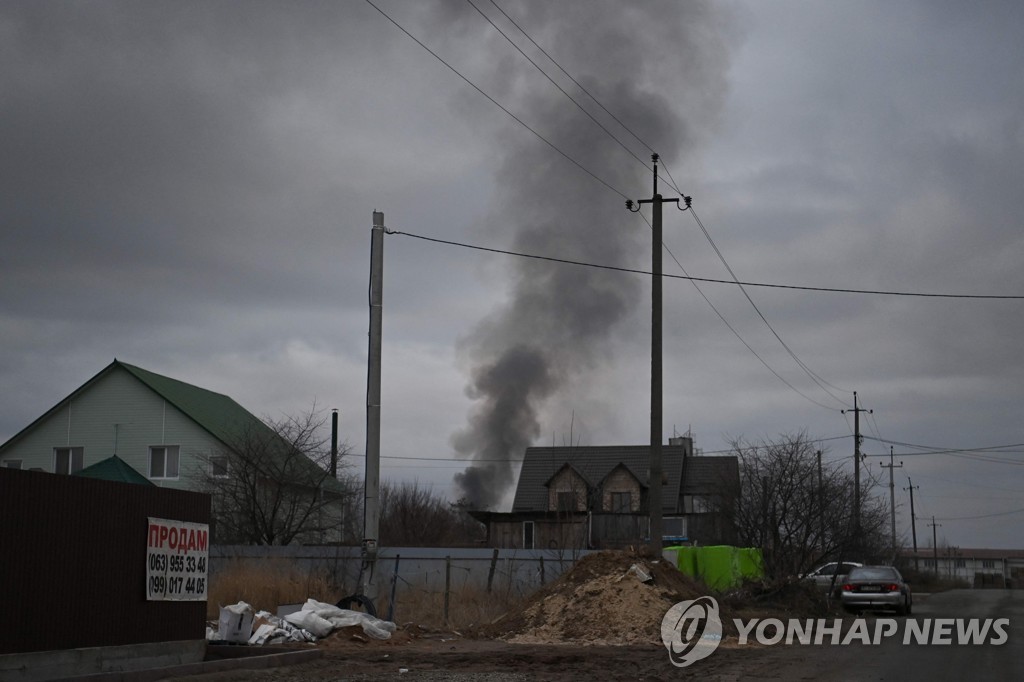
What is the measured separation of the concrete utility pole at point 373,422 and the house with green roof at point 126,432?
923 inches

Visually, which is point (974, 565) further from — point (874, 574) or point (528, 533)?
point (874, 574)

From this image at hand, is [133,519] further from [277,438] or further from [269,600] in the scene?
[277,438]

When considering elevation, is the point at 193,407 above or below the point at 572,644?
above

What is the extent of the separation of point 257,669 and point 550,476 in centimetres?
4234

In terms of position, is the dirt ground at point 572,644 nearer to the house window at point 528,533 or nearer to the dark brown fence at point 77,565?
the dark brown fence at point 77,565


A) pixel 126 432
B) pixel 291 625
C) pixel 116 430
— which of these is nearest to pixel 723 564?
pixel 291 625

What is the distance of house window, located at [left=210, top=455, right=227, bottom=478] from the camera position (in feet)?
134

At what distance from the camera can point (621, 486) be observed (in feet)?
190

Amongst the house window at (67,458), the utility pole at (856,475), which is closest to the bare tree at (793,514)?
the utility pole at (856,475)

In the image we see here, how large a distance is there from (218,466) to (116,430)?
24.8 ft

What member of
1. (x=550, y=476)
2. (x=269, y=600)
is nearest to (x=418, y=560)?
(x=269, y=600)

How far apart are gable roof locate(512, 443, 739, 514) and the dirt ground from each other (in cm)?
3032

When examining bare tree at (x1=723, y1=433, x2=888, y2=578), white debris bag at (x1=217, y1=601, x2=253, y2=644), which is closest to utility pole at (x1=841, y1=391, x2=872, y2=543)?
bare tree at (x1=723, y1=433, x2=888, y2=578)

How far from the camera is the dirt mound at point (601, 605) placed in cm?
2022
